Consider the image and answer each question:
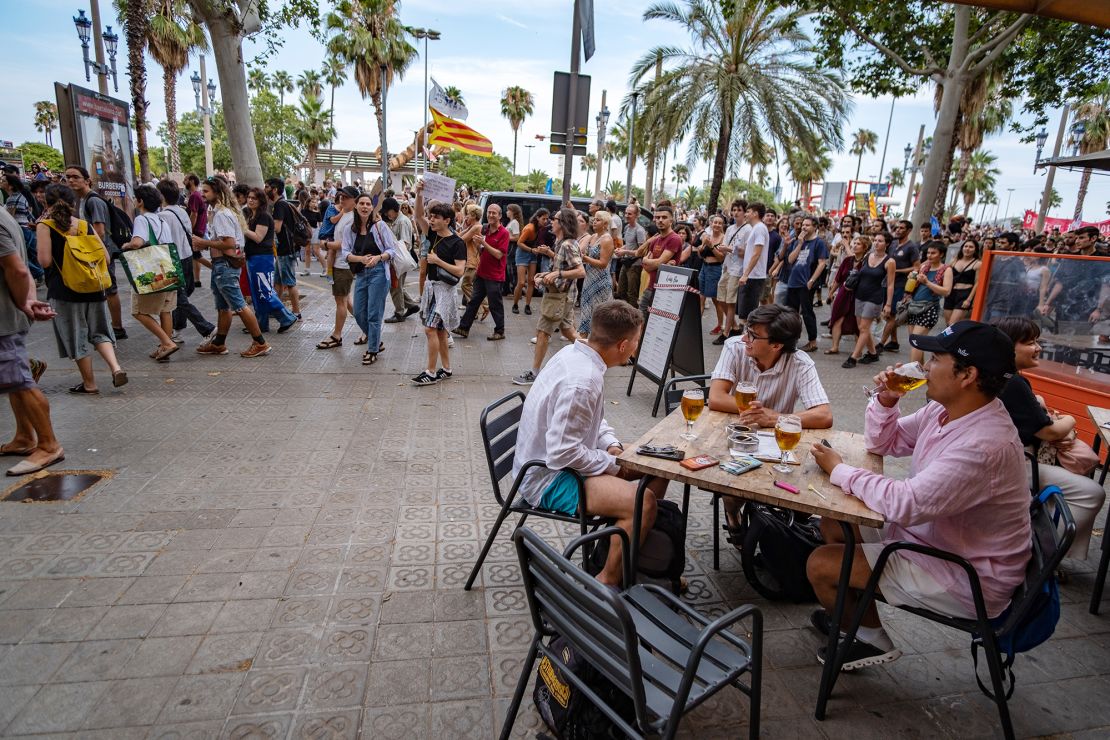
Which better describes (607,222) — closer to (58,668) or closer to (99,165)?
(58,668)

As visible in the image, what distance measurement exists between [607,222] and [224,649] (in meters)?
6.29

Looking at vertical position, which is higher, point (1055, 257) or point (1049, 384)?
point (1055, 257)

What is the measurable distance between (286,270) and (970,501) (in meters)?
9.24

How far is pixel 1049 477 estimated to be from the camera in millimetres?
3229

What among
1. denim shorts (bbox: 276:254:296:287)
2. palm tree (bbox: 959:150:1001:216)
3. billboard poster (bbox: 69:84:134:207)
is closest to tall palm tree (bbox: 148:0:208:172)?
billboard poster (bbox: 69:84:134:207)

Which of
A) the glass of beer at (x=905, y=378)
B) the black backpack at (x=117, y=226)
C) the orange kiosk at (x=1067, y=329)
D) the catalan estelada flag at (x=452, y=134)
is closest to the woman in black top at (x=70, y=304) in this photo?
the black backpack at (x=117, y=226)

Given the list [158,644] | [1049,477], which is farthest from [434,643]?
[1049,477]

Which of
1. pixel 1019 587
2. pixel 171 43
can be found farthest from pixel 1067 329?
pixel 171 43

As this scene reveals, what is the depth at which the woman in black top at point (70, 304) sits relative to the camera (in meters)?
4.99

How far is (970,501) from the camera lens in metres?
2.17

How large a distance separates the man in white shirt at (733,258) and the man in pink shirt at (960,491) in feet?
21.9

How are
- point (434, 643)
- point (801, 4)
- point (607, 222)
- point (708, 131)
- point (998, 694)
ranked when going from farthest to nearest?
point (708, 131)
point (801, 4)
point (607, 222)
point (434, 643)
point (998, 694)

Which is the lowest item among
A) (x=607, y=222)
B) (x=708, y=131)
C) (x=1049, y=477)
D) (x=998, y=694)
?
(x=998, y=694)

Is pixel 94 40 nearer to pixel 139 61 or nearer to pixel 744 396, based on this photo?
pixel 139 61
